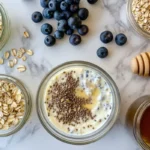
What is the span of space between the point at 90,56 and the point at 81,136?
0.90 feet

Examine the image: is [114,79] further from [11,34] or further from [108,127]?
[11,34]

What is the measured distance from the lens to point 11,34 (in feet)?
4.34

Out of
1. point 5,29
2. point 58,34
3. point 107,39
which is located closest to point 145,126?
Result: point 107,39

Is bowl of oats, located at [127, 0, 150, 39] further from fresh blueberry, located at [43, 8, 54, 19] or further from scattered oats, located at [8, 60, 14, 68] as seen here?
scattered oats, located at [8, 60, 14, 68]

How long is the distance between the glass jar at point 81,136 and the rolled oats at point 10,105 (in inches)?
2.4

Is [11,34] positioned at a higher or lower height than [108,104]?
higher

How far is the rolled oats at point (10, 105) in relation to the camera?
1.25 meters

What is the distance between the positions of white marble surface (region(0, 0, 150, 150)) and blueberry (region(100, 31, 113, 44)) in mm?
26

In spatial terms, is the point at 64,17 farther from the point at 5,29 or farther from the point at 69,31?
the point at 5,29

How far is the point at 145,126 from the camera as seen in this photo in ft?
4.05

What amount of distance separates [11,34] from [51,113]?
1.02 feet

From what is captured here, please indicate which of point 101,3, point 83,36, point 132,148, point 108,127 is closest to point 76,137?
point 108,127

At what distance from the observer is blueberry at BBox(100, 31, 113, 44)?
1.28m

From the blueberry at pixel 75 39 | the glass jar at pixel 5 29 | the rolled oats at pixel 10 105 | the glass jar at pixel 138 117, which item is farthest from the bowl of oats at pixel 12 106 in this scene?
the glass jar at pixel 138 117
